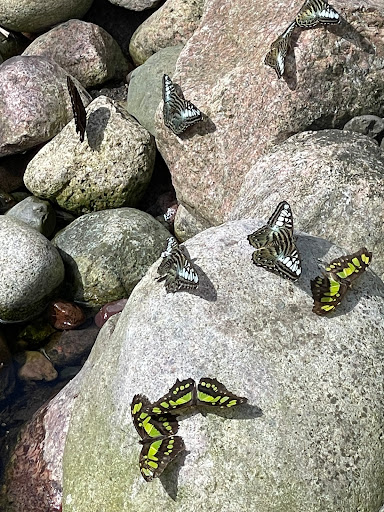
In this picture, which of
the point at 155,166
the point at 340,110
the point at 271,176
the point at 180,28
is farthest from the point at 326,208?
the point at 180,28

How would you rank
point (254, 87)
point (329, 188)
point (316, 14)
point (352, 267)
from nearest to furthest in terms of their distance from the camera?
point (352, 267) → point (329, 188) → point (316, 14) → point (254, 87)

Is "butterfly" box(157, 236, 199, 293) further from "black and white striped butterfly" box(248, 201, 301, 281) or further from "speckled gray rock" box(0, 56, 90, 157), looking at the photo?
"speckled gray rock" box(0, 56, 90, 157)

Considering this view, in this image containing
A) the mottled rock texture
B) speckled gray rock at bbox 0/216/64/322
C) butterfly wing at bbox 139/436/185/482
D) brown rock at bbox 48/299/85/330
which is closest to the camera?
butterfly wing at bbox 139/436/185/482

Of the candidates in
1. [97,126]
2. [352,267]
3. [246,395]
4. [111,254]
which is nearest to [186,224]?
[111,254]

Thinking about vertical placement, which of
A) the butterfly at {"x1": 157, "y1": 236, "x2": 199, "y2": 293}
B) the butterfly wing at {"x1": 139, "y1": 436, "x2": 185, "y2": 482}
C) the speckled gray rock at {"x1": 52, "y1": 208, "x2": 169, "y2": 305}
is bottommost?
the speckled gray rock at {"x1": 52, "y1": 208, "x2": 169, "y2": 305}

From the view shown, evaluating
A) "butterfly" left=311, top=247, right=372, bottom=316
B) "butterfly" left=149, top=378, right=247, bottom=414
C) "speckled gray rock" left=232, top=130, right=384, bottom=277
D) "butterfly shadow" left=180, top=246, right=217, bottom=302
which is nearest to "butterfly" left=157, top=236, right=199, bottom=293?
"butterfly shadow" left=180, top=246, right=217, bottom=302

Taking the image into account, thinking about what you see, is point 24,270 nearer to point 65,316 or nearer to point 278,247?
point 65,316
